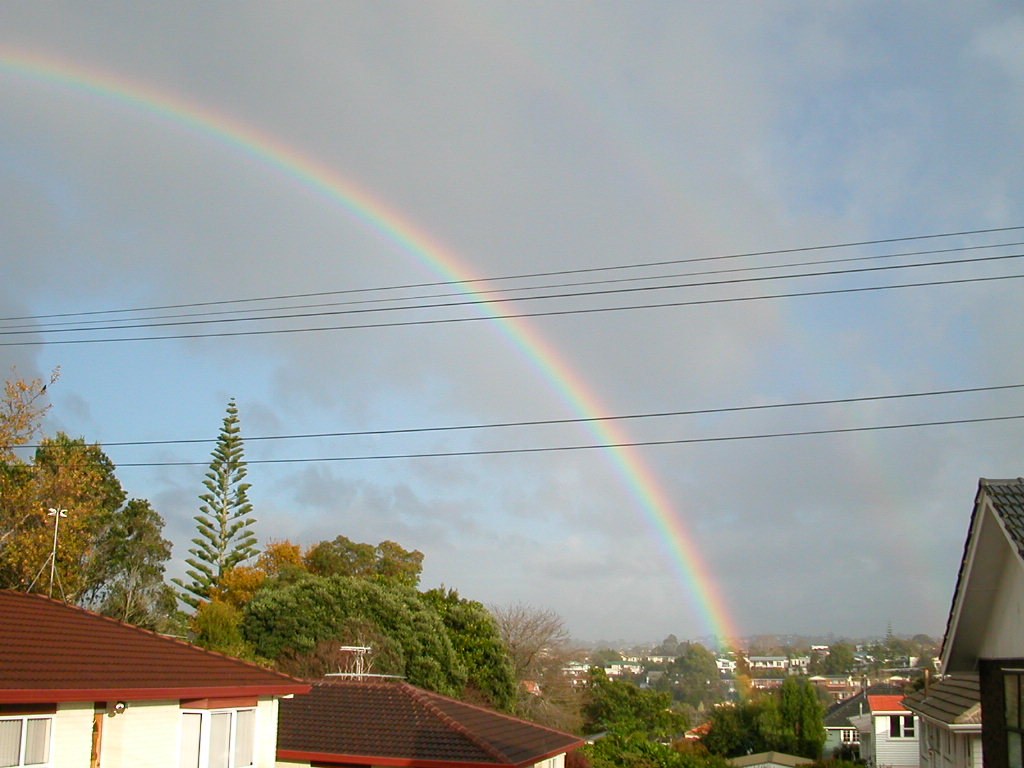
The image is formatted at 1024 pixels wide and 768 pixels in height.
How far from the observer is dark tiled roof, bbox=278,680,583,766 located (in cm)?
1873

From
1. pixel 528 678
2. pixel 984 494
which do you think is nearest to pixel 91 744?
pixel 984 494

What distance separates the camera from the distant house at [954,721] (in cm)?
1769

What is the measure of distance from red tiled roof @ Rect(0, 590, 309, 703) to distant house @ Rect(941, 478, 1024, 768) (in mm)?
10443

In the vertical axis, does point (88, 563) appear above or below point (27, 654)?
above

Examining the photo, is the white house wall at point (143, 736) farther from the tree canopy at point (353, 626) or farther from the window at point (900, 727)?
the window at point (900, 727)

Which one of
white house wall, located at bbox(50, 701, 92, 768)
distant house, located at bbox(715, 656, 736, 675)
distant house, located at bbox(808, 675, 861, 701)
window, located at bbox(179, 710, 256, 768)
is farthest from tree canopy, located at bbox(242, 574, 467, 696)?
distant house, located at bbox(715, 656, 736, 675)

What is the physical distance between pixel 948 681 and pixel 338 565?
135 ft

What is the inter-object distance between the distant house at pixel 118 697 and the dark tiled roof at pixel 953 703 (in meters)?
11.5

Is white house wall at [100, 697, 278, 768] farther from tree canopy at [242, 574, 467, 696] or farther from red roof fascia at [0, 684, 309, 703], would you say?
tree canopy at [242, 574, 467, 696]

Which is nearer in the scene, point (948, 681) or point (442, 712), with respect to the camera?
point (442, 712)

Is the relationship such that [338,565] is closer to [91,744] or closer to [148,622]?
[148,622]

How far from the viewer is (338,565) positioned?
58375 millimetres

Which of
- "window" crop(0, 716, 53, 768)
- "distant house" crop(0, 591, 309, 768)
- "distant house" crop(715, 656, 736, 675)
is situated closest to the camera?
"window" crop(0, 716, 53, 768)

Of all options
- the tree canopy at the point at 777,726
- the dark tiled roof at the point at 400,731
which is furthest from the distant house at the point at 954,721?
the tree canopy at the point at 777,726
